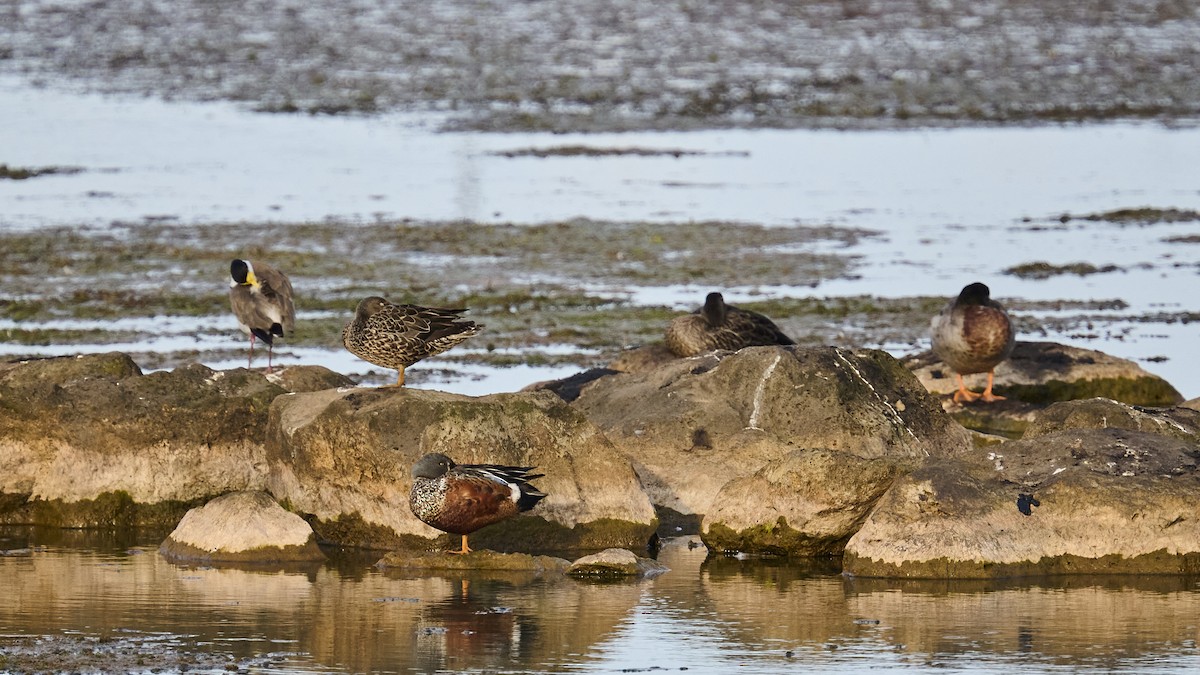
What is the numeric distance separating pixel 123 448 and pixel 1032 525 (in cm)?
582

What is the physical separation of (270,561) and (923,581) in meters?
3.81

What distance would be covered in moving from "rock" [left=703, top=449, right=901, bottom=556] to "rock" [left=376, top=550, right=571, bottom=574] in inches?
45.0

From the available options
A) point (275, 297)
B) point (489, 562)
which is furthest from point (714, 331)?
point (489, 562)

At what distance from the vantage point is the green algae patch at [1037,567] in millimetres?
11703

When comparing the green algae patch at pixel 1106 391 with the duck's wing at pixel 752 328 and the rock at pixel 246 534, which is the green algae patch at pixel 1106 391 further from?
the rock at pixel 246 534

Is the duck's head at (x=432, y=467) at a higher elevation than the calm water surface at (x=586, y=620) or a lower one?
higher

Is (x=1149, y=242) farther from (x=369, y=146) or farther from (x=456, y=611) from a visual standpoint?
(x=456, y=611)

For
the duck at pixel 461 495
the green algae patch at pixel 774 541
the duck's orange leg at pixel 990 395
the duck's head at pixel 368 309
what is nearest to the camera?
the duck at pixel 461 495

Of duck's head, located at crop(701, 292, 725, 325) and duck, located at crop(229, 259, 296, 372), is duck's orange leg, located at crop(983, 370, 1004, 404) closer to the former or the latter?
duck's head, located at crop(701, 292, 725, 325)

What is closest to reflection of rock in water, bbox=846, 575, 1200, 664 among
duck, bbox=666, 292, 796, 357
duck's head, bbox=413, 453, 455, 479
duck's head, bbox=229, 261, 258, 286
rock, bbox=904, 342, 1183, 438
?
duck's head, bbox=413, 453, 455, 479

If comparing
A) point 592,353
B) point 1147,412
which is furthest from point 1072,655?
point 592,353

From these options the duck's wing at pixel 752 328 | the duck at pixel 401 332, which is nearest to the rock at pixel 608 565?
the duck at pixel 401 332

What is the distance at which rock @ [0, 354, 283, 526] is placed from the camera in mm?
13703

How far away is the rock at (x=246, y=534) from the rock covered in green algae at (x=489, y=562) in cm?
59
